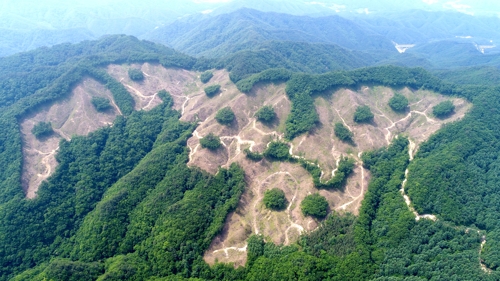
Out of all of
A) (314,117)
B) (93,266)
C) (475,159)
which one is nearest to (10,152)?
(93,266)

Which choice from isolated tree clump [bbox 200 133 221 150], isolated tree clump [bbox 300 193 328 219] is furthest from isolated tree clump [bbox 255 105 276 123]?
isolated tree clump [bbox 300 193 328 219]

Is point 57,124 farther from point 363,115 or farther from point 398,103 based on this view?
point 398,103

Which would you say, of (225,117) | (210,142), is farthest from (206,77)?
(210,142)

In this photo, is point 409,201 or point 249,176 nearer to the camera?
point 409,201

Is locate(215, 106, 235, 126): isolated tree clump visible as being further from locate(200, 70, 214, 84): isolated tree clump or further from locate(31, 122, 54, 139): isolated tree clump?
locate(31, 122, 54, 139): isolated tree clump

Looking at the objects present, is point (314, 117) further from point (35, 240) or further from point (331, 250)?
point (35, 240)

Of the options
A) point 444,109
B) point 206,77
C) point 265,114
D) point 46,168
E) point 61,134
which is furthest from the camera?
point 206,77

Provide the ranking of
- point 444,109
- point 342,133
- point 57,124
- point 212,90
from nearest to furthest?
1. point 342,133
2. point 444,109
3. point 57,124
4. point 212,90

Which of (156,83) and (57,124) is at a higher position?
(156,83)

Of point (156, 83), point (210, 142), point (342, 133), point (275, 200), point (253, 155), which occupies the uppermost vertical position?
point (342, 133)
